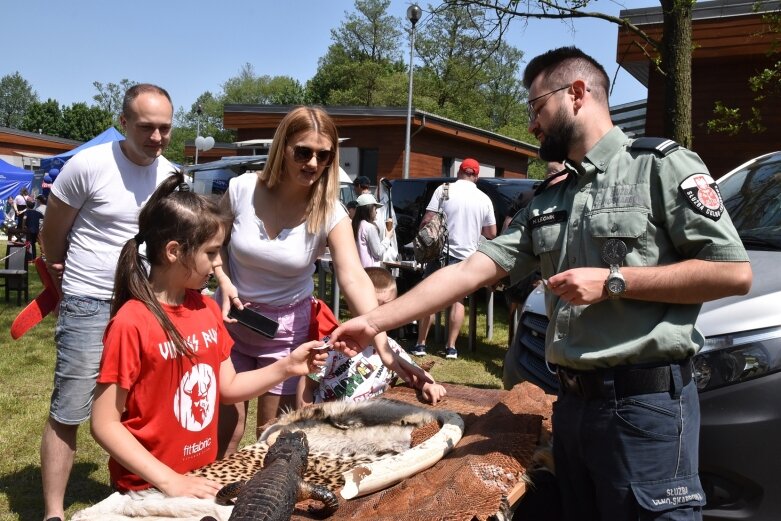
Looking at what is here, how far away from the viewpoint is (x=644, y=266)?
1969 mm

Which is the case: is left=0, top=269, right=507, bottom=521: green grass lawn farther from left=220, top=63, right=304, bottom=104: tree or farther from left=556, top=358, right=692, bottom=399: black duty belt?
left=220, top=63, right=304, bottom=104: tree

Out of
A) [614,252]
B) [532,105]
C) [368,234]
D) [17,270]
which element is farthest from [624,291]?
[17,270]

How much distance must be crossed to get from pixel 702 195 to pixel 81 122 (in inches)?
3252

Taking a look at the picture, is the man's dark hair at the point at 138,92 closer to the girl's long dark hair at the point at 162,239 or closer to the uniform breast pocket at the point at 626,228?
the girl's long dark hair at the point at 162,239

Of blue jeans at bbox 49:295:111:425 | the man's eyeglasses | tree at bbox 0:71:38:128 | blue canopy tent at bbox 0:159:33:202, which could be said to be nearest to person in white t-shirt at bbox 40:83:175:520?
blue jeans at bbox 49:295:111:425

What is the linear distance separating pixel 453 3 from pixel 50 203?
26.2 ft

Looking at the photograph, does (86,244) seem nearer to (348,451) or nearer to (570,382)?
(348,451)

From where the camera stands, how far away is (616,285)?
6.22 ft

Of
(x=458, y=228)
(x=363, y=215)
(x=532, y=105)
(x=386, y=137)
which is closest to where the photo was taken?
(x=532, y=105)

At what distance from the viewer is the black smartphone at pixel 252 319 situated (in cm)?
311

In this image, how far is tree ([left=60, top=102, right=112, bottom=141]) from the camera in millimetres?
74875

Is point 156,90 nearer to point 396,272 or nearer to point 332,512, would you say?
point 332,512

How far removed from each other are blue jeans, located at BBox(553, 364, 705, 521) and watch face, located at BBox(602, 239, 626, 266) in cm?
35

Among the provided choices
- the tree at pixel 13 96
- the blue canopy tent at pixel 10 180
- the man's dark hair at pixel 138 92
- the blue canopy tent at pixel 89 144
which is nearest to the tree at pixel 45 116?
the tree at pixel 13 96
